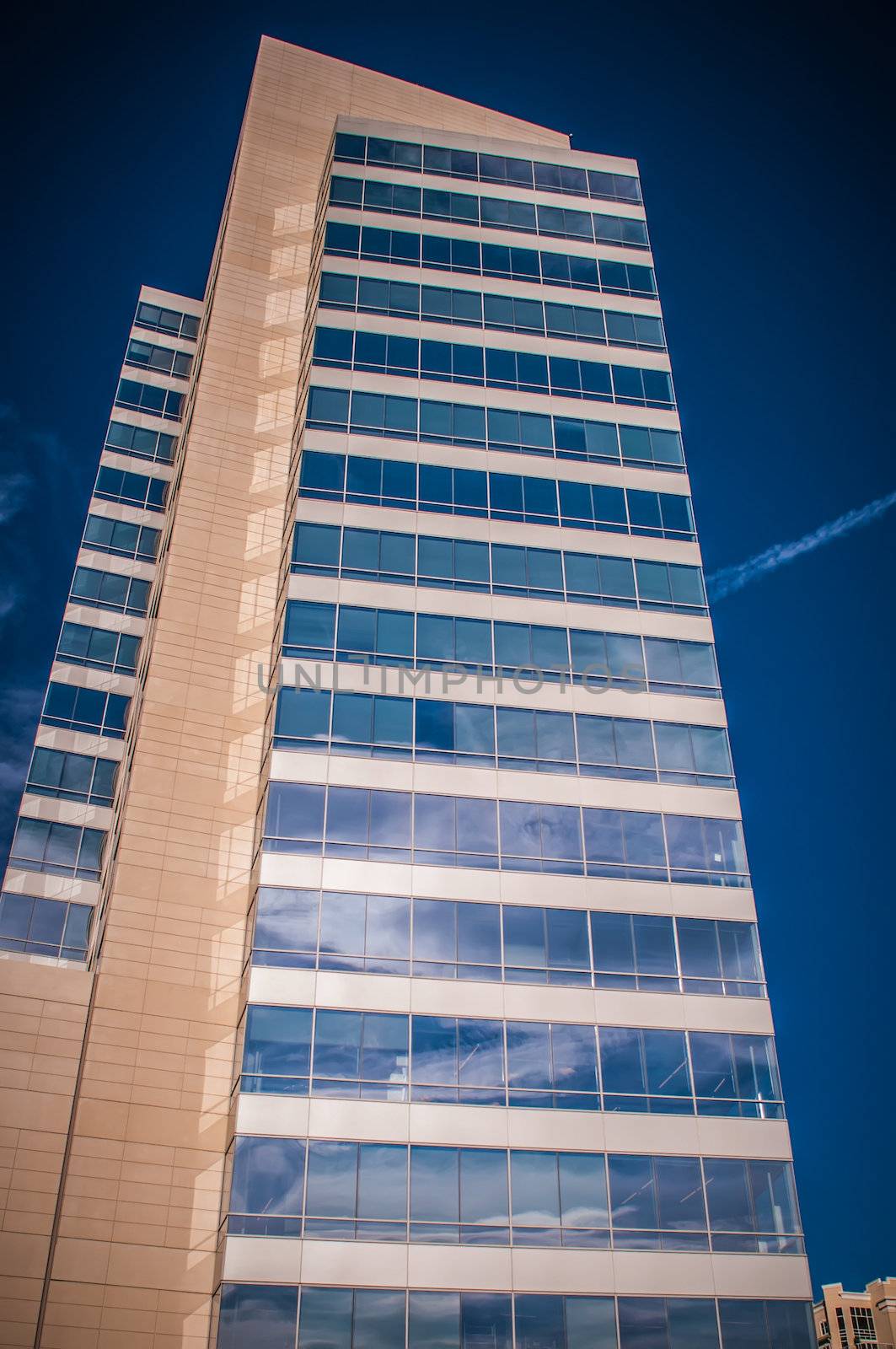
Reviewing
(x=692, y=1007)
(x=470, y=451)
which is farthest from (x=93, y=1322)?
(x=470, y=451)

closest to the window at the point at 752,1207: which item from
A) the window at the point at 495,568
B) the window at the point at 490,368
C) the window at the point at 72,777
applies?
the window at the point at 495,568

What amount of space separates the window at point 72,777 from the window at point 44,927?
13.6 feet

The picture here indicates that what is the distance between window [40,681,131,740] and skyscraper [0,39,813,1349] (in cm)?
19

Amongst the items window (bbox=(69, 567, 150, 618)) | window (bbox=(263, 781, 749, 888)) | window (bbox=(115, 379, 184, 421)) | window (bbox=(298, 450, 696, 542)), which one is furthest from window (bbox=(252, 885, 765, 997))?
window (bbox=(115, 379, 184, 421))

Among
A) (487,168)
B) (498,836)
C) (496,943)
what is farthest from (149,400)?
(496,943)

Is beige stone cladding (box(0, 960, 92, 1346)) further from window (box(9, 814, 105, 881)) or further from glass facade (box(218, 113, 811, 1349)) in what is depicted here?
window (box(9, 814, 105, 881))

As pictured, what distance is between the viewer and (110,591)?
44.9 metres

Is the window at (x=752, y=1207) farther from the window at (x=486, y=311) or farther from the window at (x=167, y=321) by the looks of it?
the window at (x=167, y=321)

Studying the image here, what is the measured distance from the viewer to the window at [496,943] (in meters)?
30.3

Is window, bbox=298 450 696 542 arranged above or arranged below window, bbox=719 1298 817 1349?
above

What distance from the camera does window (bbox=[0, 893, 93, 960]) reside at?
36.1 meters

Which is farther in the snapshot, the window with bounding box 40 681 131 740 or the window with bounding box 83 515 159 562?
the window with bounding box 83 515 159 562

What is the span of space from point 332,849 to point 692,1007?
11019 millimetres

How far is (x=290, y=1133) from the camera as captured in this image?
27688 mm
